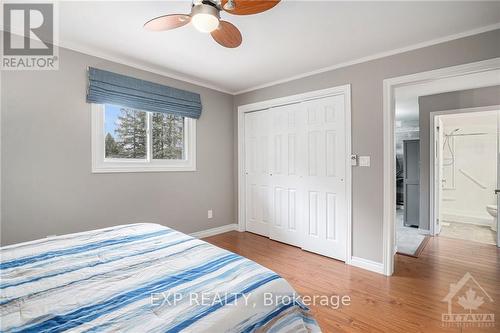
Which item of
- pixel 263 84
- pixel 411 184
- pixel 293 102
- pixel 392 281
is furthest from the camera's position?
pixel 411 184

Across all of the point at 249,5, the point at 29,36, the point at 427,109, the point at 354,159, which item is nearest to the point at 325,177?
the point at 354,159

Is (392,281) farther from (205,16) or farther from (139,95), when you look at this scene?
(139,95)

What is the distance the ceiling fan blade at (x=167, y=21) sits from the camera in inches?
61.3

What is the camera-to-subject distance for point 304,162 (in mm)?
3311

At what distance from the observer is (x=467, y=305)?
6.70 ft

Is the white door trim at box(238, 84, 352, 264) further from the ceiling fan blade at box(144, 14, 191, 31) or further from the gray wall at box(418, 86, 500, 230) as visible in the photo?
the gray wall at box(418, 86, 500, 230)

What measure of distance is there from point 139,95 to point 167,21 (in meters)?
1.57

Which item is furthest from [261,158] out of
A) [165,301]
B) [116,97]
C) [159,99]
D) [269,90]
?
[165,301]

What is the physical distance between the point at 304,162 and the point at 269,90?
125 centimetres

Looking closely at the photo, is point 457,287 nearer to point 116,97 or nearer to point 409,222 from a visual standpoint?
point 409,222

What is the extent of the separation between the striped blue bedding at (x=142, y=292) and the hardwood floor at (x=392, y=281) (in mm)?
1032

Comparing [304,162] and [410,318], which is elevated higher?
[304,162]

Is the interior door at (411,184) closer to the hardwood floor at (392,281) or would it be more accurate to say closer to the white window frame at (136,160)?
the hardwood floor at (392,281)

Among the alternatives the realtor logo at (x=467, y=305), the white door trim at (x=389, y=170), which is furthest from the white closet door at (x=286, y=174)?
the realtor logo at (x=467, y=305)
